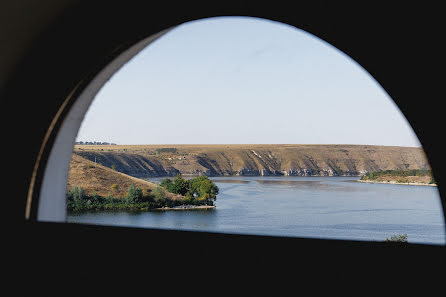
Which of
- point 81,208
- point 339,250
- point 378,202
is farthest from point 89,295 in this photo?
point 378,202

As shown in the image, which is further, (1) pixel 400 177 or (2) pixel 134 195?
(1) pixel 400 177

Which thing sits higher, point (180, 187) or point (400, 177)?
point (400, 177)

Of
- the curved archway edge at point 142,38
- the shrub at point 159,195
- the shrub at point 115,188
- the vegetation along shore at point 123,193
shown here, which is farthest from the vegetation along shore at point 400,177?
the curved archway edge at point 142,38

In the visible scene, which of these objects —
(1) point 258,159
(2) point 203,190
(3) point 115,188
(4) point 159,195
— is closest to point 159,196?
(4) point 159,195

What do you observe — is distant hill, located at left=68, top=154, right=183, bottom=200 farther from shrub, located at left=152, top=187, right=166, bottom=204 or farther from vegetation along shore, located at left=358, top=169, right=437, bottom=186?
vegetation along shore, located at left=358, top=169, right=437, bottom=186

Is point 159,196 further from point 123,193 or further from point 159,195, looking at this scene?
point 123,193

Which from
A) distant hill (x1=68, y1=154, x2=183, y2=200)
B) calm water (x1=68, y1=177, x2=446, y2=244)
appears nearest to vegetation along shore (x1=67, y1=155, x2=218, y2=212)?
distant hill (x1=68, y1=154, x2=183, y2=200)

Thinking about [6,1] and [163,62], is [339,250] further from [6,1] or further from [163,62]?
[163,62]
